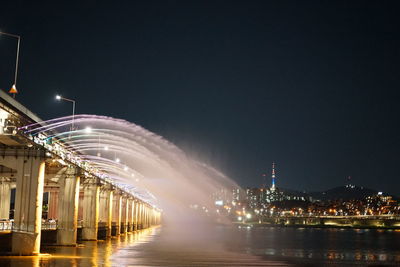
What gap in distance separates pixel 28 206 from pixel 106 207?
39.7m

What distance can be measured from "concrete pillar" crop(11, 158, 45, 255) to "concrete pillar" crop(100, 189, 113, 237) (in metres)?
35.5

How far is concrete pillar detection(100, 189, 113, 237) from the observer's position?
75750 mm

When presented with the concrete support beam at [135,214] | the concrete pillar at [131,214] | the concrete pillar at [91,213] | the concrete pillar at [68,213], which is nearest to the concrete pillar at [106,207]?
the concrete pillar at [91,213]

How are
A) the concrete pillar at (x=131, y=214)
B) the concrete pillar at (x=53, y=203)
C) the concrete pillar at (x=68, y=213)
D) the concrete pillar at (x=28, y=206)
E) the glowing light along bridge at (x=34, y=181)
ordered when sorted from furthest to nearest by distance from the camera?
the concrete pillar at (x=131, y=214) → the concrete pillar at (x=53, y=203) → the concrete pillar at (x=68, y=213) → the concrete pillar at (x=28, y=206) → the glowing light along bridge at (x=34, y=181)

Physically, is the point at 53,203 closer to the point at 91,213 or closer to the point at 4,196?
the point at 4,196

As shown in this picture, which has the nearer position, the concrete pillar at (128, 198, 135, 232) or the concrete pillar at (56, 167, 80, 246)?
the concrete pillar at (56, 167, 80, 246)

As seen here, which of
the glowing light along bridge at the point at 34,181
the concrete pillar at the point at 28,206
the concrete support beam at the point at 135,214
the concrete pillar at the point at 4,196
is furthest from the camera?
the concrete support beam at the point at 135,214

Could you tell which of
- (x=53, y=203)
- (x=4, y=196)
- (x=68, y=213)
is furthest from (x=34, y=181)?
(x=53, y=203)

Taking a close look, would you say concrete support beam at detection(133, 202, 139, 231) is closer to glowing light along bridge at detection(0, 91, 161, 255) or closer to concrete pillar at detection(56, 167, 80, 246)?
glowing light along bridge at detection(0, 91, 161, 255)

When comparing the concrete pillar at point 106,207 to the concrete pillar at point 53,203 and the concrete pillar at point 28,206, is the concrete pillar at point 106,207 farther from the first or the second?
the concrete pillar at point 28,206

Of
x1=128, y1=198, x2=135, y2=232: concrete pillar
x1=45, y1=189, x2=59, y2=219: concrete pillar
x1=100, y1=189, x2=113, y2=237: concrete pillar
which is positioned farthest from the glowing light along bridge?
x1=128, y1=198, x2=135, y2=232: concrete pillar

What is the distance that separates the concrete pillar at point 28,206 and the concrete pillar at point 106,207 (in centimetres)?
3555

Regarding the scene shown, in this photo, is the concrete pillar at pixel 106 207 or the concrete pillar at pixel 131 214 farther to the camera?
the concrete pillar at pixel 131 214

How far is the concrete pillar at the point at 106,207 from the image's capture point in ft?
249
